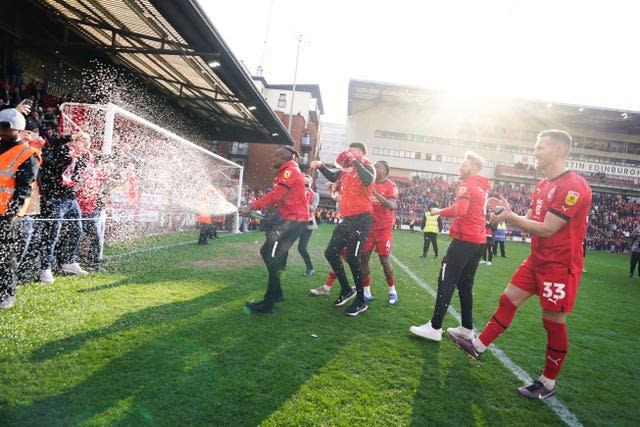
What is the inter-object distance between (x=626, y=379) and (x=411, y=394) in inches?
97.3

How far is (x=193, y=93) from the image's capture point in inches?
551

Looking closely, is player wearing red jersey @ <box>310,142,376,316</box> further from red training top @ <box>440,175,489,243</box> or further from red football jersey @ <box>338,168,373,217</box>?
red training top @ <box>440,175,489,243</box>

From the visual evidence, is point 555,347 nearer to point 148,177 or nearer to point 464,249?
point 464,249

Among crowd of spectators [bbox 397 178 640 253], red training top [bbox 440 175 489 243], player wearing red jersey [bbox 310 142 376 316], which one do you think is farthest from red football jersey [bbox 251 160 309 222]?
crowd of spectators [bbox 397 178 640 253]

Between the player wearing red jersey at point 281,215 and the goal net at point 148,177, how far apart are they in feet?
11.4

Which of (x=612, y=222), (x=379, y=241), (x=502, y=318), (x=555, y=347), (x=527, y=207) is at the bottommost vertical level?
(x=555, y=347)

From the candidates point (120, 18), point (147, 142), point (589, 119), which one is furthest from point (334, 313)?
point (589, 119)

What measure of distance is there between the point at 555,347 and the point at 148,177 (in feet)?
43.0

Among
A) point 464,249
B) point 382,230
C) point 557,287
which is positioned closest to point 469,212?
point 464,249

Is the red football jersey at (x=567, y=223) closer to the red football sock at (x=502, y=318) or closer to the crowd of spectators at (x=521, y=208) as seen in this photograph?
the red football sock at (x=502, y=318)

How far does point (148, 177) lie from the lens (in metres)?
13.2

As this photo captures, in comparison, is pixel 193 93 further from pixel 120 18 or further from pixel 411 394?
pixel 411 394

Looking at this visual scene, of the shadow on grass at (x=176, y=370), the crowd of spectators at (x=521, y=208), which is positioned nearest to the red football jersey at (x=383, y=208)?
the shadow on grass at (x=176, y=370)

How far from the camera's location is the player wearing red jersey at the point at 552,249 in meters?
2.91
